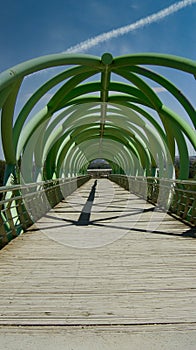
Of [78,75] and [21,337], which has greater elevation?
[78,75]

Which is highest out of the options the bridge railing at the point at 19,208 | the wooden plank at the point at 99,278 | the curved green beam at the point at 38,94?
the curved green beam at the point at 38,94

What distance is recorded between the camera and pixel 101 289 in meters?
3.62

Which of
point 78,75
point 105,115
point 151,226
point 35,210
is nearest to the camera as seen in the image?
point 151,226

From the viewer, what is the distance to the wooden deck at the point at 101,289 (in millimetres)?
2631

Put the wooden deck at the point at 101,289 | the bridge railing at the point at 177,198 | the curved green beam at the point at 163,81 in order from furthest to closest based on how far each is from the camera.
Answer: the curved green beam at the point at 163,81 → the bridge railing at the point at 177,198 → the wooden deck at the point at 101,289

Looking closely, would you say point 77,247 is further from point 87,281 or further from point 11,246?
point 87,281

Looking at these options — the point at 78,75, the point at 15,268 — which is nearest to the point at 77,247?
the point at 15,268

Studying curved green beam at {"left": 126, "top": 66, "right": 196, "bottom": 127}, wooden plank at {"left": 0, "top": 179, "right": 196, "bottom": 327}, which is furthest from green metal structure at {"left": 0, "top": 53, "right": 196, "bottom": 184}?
wooden plank at {"left": 0, "top": 179, "right": 196, "bottom": 327}

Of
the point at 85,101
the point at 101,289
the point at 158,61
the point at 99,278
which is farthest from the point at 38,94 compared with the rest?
the point at 101,289

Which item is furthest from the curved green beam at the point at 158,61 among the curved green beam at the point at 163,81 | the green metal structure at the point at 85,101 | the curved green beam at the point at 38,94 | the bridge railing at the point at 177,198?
the bridge railing at the point at 177,198

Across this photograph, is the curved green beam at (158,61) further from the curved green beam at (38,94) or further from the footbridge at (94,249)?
the curved green beam at (38,94)

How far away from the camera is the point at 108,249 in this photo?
18.5 feet

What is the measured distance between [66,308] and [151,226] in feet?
16.7

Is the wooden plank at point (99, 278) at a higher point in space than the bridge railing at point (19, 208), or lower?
lower
